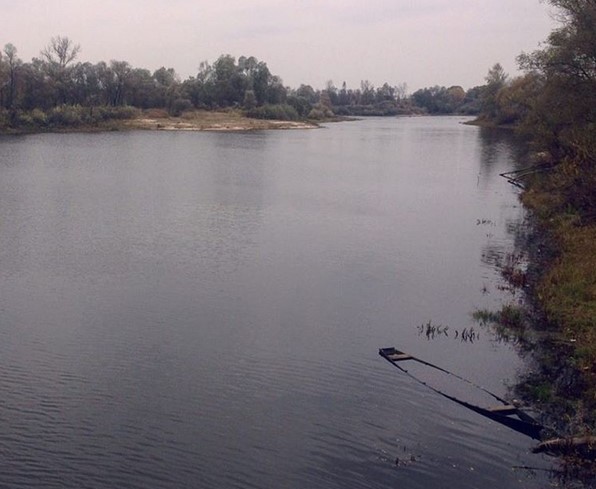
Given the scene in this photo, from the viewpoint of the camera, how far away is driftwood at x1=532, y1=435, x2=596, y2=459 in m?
10.4

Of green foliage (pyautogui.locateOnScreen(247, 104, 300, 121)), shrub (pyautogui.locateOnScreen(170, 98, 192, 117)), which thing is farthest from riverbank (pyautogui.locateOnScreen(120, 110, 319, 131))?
green foliage (pyautogui.locateOnScreen(247, 104, 300, 121))

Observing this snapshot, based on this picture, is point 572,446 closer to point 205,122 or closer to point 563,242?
point 563,242

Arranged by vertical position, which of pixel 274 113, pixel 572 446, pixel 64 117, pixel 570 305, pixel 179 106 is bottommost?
pixel 572 446

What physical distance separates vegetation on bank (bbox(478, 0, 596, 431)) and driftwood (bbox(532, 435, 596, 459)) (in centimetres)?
67

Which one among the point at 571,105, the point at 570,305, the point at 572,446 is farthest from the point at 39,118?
the point at 572,446

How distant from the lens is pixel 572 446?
415 inches

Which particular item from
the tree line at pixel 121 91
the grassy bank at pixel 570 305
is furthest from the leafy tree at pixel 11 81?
the grassy bank at pixel 570 305

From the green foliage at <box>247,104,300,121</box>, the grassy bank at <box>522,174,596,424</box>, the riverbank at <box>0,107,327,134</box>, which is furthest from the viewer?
the green foliage at <box>247,104,300,121</box>

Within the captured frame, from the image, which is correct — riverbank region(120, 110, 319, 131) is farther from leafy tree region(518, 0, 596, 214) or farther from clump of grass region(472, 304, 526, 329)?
clump of grass region(472, 304, 526, 329)

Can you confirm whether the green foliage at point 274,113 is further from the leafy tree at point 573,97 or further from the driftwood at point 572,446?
the driftwood at point 572,446

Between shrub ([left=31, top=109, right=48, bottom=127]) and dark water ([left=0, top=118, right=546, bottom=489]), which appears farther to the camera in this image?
shrub ([left=31, top=109, right=48, bottom=127])

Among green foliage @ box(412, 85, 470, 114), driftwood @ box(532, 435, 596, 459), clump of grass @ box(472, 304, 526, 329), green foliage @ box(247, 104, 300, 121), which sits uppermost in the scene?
green foliage @ box(412, 85, 470, 114)

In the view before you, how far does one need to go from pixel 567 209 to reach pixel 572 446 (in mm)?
16950

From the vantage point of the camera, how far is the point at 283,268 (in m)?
20.2
